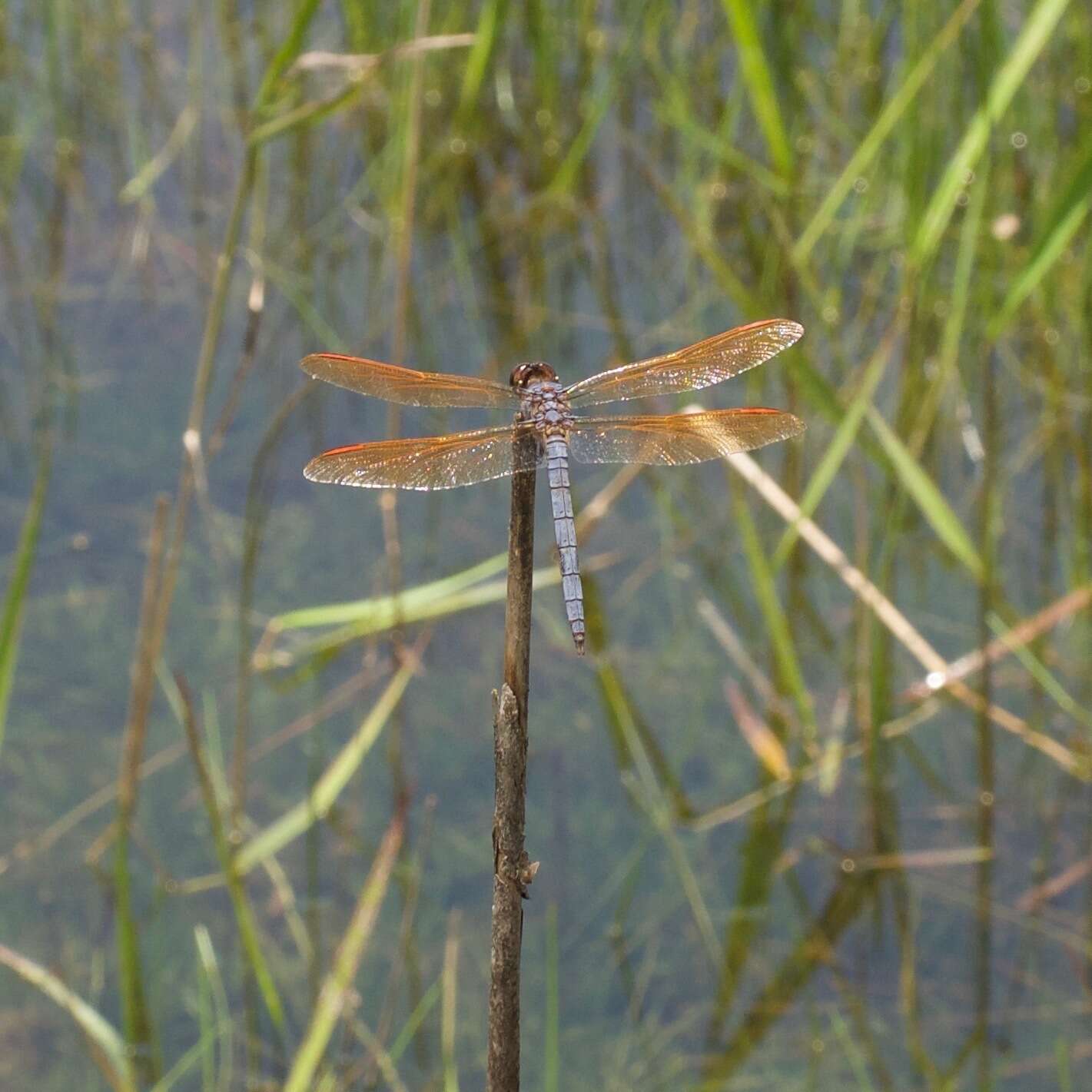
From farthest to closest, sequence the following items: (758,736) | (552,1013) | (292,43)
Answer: (758,736) < (552,1013) < (292,43)

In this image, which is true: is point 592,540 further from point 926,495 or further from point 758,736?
point 926,495

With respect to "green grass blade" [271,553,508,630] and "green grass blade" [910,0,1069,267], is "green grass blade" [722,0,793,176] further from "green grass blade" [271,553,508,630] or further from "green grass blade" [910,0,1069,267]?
"green grass blade" [271,553,508,630]

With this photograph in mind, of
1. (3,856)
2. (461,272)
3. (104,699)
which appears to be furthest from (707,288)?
(3,856)

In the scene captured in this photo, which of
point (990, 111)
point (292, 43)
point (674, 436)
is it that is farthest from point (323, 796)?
point (990, 111)

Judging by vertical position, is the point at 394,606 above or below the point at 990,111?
below

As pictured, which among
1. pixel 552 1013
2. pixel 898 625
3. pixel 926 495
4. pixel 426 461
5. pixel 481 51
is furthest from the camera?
pixel 481 51

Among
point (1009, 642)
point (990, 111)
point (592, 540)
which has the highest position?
point (990, 111)

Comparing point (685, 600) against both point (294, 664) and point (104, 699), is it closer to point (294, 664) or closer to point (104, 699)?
point (294, 664)

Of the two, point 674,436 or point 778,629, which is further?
point 778,629
